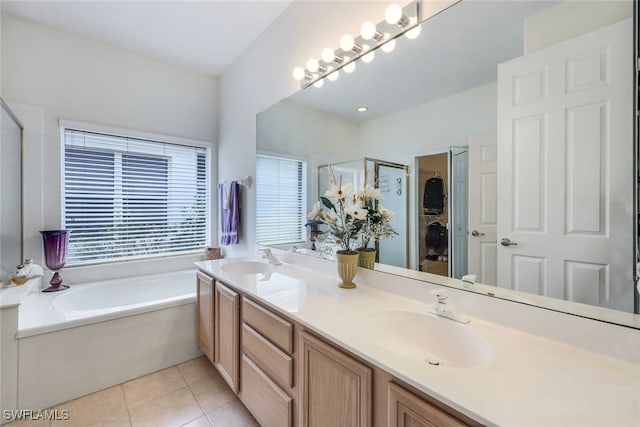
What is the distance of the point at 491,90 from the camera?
1085mm

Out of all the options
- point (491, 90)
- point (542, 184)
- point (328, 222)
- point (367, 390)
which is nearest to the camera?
point (367, 390)

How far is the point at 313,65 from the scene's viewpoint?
1.85 metres

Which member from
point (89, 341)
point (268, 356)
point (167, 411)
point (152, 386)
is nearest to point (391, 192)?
point (268, 356)

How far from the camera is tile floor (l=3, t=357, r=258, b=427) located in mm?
1606

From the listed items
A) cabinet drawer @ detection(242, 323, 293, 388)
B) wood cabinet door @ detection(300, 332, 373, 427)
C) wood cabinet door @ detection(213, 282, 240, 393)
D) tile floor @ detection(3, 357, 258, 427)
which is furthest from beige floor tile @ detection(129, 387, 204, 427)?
wood cabinet door @ detection(300, 332, 373, 427)

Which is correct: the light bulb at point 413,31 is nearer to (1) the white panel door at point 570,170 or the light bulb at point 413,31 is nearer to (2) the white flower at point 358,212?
(1) the white panel door at point 570,170

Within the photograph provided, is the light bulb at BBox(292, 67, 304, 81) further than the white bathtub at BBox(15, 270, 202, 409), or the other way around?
the light bulb at BBox(292, 67, 304, 81)

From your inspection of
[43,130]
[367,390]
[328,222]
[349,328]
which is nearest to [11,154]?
[43,130]

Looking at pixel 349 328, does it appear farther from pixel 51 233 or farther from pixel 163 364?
pixel 51 233

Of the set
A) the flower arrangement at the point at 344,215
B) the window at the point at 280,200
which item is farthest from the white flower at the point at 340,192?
the window at the point at 280,200

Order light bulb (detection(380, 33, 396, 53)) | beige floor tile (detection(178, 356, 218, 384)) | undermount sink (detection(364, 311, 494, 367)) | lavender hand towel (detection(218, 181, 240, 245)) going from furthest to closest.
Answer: lavender hand towel (detection(218, 181, 240, 245))
beige floor tile (detection(178, 356, 218, 384))
light bulb (detection(380, 33, 396, 53))
undermount sink (detection(364, 311, 494, 367))

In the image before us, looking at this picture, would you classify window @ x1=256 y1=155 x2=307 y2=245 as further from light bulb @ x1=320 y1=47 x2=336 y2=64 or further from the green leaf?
light bulb @ x1=320 y1=47 x2=336 y2=64

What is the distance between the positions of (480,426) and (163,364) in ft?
7.63

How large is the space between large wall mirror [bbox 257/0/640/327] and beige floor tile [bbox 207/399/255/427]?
124 centimetres
